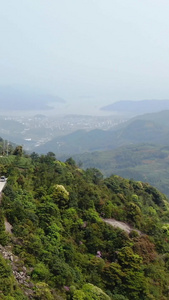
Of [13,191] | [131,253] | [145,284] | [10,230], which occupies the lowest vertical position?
[145,284]

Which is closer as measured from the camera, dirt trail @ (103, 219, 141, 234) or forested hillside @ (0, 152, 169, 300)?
forested hillside @ (0, 152, 169, 300)

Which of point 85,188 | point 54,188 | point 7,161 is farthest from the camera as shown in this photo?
point 7,161

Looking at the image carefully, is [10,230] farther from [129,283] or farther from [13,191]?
[129,283]

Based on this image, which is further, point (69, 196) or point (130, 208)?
point (130, 208)

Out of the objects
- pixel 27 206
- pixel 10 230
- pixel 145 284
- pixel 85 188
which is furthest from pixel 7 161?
pixel 145 284

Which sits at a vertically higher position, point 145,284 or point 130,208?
point 130,208

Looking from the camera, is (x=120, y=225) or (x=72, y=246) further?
(x=120, y=225)

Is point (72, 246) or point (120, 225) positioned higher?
point (72, 246)

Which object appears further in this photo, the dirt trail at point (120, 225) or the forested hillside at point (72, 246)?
the dirt trail at point (120, 225)
